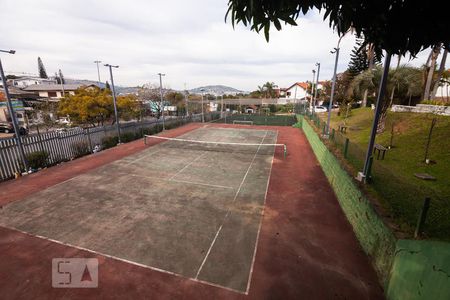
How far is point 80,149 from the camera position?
57.8 ft

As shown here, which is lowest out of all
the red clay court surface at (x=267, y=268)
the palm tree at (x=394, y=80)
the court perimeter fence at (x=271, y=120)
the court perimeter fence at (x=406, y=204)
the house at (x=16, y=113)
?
the red clay court surface at (x=267, y=268)

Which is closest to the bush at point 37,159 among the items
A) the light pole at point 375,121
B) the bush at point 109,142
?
the bush at point 109,142

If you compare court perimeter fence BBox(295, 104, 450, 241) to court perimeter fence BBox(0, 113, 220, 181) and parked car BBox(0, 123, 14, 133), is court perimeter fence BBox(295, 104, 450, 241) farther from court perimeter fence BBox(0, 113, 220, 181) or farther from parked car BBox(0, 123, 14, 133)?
parked car BBox(0, 123, 14, 133)

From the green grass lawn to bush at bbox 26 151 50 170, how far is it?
18555 millimetres

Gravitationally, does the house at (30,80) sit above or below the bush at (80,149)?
above

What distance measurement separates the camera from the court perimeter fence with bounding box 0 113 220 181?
42.1 ft

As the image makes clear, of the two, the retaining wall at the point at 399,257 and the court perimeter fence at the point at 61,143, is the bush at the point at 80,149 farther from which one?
the retaining wall at the point at 399,257

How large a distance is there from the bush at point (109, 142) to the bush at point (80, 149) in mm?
1784

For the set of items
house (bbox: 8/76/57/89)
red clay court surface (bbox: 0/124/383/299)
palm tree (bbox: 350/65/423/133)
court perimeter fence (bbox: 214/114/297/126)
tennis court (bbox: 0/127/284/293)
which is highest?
house (bbox: 8/76/57/89)

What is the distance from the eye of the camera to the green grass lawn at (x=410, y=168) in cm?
626

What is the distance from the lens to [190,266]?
6.31 metres

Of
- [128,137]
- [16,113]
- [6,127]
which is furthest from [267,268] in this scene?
[16,113]

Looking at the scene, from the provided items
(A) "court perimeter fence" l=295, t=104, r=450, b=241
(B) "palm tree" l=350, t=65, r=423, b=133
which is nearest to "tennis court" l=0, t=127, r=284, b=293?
(A) "court perimeter fence" l=295, t=104, r=450, b=241

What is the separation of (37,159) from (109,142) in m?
6.54
